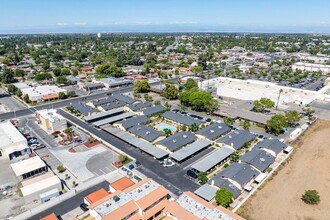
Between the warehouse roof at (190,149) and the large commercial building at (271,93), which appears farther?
the large commercial building at (271,93)

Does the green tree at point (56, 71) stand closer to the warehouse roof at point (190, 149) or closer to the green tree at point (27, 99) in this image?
Result: the green tree at point (27, 99)

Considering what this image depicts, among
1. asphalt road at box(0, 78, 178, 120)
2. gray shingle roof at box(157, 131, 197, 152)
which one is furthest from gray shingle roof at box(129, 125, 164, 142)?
asphalt road at box(0, 78, 178, 120)

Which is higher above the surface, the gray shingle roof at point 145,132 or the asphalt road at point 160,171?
the gray shingle roof at point 145,132

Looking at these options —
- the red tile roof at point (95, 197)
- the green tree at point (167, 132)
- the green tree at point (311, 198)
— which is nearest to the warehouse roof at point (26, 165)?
the red tile roof at point (95, 197)

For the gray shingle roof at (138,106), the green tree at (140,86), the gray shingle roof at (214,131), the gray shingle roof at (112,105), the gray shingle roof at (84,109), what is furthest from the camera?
the green tree at (140,86)

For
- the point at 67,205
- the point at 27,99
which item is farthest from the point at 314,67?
the point at 67,205

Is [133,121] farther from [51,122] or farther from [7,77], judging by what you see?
[7,77]
